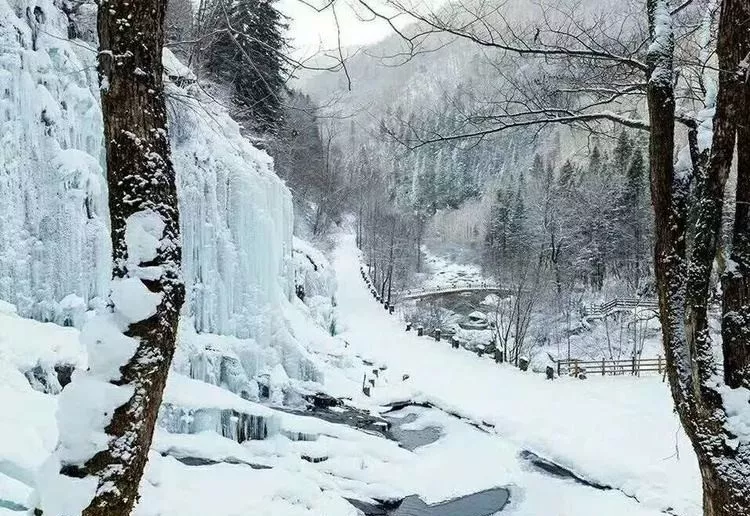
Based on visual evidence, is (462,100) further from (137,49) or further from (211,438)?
(211,438)

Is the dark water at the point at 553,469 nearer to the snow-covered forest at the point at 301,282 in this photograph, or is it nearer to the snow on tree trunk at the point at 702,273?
the snow-covered forest at the point at 301,282

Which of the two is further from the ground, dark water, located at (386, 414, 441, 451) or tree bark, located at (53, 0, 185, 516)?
tree bark, located at (53, 0, 185, 516)

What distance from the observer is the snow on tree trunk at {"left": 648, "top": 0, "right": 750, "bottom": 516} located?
9.49ft

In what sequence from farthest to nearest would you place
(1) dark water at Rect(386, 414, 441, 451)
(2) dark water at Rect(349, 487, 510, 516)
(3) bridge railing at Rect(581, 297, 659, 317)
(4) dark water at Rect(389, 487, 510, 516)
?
(3) bridge railing at Rect(581, 297, 659, 317) → (1) dark water at Rect(386, 414, 441, 451) → (4) dark water at Rect(389, 487, 510, 516) → (2) dark water at Rect(349, 487, 510, 516)

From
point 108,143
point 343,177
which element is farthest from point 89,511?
point 343,177

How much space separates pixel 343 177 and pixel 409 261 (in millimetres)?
13997

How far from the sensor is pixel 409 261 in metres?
47.8

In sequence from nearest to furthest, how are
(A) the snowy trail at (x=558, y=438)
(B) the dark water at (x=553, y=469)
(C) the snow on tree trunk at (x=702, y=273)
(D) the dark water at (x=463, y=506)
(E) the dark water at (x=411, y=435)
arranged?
1. (C) the snow on tree trunk at (x=702, y=273)
2. (D) the dark water at (x=463, y=506)
3. (A) the snowy trail at (x=558, y=438)
4. (B) the dark water at (x=553, y=469)
5. (E) the dark water at (x=411, y=435)

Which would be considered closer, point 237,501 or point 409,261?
point 237,501

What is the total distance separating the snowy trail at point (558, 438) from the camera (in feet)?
28.0

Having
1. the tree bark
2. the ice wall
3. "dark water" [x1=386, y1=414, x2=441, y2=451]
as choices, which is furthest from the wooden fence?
the tree bark

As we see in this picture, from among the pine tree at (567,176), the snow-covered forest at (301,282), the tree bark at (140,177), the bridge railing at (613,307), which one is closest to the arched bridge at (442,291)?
the bridge railing at (613,307)

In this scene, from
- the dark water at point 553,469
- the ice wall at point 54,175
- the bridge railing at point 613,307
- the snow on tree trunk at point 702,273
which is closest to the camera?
the snow on tree trunk at point 702,273

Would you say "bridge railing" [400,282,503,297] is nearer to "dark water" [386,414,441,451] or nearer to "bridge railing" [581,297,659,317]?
"bridge railing" [581,297,659,317]
